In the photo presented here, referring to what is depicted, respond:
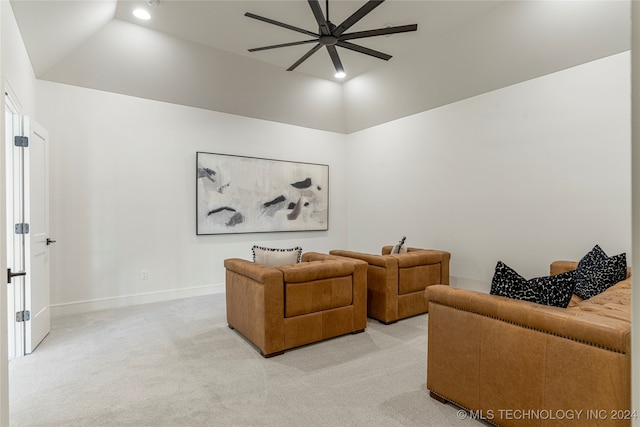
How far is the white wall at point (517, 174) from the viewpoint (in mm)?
3324

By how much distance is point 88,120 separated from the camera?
4227 millimetres

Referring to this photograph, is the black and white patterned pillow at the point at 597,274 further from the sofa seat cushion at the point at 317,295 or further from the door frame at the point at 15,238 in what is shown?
the door frame at the point at 15,238

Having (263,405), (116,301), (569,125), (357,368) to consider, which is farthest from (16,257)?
(569,125)

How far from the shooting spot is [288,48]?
A: 4387mm

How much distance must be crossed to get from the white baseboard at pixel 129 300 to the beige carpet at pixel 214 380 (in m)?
0.47

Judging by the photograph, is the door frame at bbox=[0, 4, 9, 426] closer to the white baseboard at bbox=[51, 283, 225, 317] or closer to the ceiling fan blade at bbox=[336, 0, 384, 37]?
the ceiling fan blade at bbox=[336, 0, 384, 37]

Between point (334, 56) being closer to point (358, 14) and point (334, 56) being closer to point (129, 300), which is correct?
point (358, 14)

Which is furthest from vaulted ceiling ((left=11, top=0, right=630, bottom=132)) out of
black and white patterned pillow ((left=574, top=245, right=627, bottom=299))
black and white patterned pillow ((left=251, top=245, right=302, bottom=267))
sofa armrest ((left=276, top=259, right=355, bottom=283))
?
sofa armrest ((left=276, top=259, right=355, bottom=283))

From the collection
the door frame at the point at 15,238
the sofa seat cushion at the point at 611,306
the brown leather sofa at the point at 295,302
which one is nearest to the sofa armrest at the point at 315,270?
the brown leather sofa at the point at 295,302

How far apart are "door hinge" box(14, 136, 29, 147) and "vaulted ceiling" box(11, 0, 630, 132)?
3.24ft

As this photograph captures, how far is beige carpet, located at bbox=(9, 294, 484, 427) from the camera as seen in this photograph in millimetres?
2061

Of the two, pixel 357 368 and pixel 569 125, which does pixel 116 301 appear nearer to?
pixel 357 368

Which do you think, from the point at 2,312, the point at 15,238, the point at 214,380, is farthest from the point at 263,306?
the point at 15,238

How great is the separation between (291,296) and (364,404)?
42.9 inches
